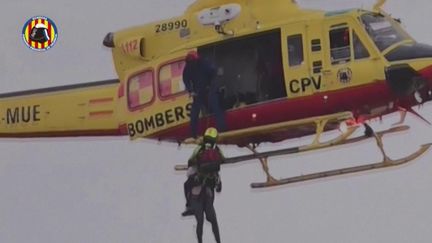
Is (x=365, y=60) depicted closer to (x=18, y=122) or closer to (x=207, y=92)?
(x=207, y=92)

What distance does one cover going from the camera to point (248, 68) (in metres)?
33.6

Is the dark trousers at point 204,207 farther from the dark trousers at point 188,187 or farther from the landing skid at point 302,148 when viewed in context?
the landing skid at point 302,148

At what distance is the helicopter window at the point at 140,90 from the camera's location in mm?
34406

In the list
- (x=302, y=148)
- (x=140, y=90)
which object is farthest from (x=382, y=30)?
(x=140, y=90)

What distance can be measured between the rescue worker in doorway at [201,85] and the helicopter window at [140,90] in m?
1.04

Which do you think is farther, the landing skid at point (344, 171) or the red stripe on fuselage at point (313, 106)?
the red stripe on fuselage at point (313, 106)

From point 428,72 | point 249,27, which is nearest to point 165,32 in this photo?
point 249,27

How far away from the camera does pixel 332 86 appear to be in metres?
32.6

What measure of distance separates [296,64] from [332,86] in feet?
2.01

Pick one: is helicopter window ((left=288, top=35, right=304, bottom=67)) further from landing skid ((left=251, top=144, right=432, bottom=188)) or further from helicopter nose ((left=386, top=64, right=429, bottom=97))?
landing skid ((left=251, top=144, right=432, bottom=188))

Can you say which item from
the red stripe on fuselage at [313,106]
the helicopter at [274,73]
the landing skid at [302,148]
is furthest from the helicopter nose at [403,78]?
the landing skid at [302,148]

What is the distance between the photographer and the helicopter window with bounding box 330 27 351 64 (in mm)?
32625

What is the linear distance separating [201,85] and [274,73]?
106 cm

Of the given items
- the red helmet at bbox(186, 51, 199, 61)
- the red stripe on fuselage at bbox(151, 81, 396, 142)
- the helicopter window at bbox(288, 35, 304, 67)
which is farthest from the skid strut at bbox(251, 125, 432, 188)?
the red helmet at bbox(186, 51, 199, 61)
